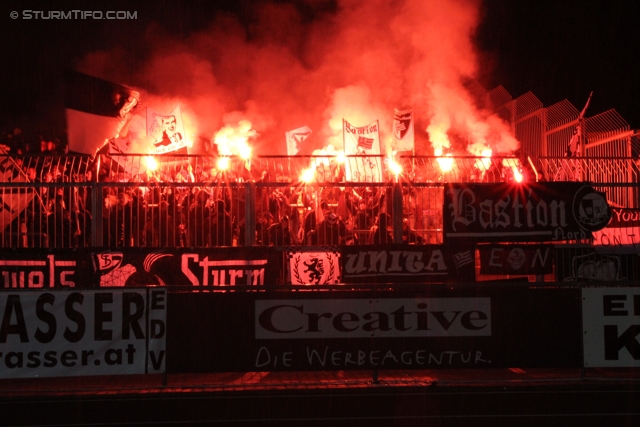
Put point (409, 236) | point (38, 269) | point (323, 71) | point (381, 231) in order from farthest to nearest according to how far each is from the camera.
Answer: point (323, 71) → point (409, 236) → point (381, 231) → point (38, 269)

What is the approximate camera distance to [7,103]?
22.4 meters

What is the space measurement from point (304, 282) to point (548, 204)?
4037 mm

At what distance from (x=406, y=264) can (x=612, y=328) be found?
2.95 m

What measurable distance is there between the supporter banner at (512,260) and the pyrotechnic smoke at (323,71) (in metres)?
11.8

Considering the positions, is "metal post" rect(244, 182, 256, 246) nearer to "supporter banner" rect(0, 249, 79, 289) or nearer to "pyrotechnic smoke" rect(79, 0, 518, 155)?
"supporter banner" rect(0, 249, 79, 289)

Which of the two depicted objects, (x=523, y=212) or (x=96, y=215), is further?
(x=523, y=212)

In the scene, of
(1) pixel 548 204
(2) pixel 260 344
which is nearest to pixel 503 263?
(1) pixel 548 204

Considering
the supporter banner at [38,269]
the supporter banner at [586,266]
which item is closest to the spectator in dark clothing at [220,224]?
the supporter banner at [38,269]

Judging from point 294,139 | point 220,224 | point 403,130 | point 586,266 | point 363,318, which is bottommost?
point 363,318

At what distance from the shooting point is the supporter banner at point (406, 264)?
35.3 ft

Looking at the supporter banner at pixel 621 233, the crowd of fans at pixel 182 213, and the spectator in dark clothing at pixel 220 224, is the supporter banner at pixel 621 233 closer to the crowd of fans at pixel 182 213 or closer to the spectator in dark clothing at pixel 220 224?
the crowd of fans at pixel 182 213

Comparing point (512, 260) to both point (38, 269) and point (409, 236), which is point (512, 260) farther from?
point (38, 269)

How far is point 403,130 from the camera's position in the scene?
20156 millimetres

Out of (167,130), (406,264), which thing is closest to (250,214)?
(406,264)
